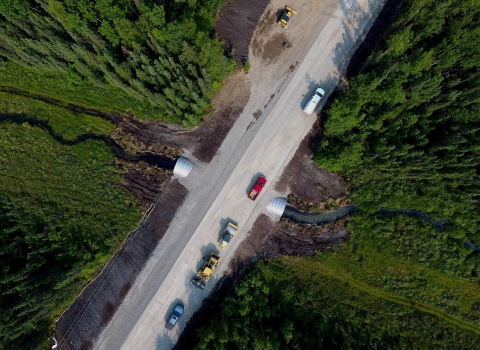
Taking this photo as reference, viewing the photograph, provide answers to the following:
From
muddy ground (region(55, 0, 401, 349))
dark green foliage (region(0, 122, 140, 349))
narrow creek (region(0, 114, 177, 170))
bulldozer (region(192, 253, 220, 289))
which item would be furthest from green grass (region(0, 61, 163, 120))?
bulldozer (region(192, 253, 220, 289))

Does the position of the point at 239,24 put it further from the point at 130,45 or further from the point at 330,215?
the point at 330,215

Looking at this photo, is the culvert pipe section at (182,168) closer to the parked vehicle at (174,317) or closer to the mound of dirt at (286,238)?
the mound of dirt at (286,238)

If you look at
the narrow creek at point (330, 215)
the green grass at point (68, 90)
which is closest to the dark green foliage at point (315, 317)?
the narrow creek at point (330, 215)

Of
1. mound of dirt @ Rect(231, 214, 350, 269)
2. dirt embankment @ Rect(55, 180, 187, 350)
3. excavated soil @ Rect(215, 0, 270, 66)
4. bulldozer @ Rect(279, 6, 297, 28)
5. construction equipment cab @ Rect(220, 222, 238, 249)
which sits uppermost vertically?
bulldozer @ Rect(279, 6, 297, 28)

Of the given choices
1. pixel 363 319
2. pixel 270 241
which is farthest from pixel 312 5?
pixel 363 319

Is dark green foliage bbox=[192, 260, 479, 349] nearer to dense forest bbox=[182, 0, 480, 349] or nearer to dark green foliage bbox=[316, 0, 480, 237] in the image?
dense forest bbox=[182, 0, 480, 349]
